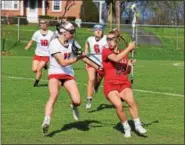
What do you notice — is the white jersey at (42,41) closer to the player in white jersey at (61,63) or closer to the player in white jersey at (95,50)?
the player in white jersey at (95,50)

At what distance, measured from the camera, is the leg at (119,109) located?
9.48 m

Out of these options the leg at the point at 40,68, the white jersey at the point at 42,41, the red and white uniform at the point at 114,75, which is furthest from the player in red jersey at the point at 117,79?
the leg at the point at 40,68

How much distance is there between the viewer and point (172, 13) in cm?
7431

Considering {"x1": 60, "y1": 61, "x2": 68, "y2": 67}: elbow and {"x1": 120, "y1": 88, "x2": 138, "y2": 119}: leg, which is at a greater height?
{"x1": 60, "y1": 61, "x2": 68, "y2": 67}: elbow

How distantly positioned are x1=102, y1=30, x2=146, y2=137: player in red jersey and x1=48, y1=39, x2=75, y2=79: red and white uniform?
0.62m

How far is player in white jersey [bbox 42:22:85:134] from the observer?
31.7 ft

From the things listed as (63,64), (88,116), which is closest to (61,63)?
(63,64)

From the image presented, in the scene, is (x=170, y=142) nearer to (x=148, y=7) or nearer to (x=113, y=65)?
(x=113, y=65)

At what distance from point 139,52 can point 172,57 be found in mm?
2457

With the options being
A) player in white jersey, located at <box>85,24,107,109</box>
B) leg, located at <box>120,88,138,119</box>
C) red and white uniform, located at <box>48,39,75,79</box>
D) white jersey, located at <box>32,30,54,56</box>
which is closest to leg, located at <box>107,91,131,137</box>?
leg, located at <box>120,88,138,119</box>

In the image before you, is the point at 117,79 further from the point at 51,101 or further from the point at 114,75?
the point at 51,101

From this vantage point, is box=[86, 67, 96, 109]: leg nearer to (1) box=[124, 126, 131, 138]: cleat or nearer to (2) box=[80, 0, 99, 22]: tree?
(1) box=[124, 126, 131, 138]: cleat

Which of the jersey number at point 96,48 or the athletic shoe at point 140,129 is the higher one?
the jersey number at point 96,48

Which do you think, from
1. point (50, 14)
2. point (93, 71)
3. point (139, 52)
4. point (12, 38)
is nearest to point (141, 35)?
point (139, 52)
